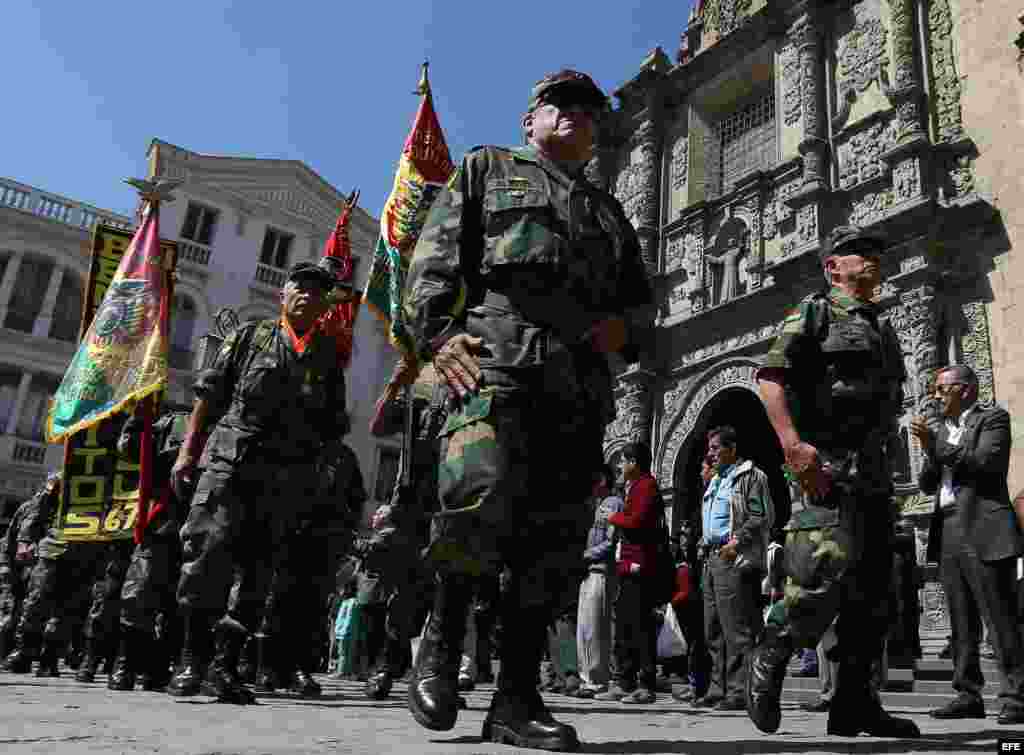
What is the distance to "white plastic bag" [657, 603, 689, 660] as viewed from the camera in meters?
6.85

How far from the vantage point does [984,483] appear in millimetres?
4512

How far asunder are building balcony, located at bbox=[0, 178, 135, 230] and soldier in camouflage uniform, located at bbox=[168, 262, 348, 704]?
75.3 ft

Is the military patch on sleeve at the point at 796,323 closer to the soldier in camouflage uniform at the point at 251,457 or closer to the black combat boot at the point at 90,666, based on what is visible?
the soldier in camouflage uniform at the point at 251,457

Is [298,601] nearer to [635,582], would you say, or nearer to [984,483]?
[635,582]

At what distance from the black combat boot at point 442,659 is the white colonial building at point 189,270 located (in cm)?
2225

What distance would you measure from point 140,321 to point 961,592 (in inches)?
235

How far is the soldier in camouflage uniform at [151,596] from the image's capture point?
4.72 meters

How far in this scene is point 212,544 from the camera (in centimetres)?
381

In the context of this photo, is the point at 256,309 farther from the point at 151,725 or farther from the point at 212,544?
the point at 151,725

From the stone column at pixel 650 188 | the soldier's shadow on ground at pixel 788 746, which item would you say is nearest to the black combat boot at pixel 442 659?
the soldier's shadow on ground at pixel 788 746

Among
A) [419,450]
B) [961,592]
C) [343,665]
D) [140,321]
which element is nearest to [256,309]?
[343,665]

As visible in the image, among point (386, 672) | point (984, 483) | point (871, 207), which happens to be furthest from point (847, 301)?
point (871, 207)

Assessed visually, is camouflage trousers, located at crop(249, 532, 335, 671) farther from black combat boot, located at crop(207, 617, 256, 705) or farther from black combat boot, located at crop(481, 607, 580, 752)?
black combat boot, located at crop(481, 607, 580, 752)

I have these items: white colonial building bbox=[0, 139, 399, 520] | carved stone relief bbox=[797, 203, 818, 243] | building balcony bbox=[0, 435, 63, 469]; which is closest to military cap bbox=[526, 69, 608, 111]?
carved stone relief bbox=[797, 203, 818, 243]
